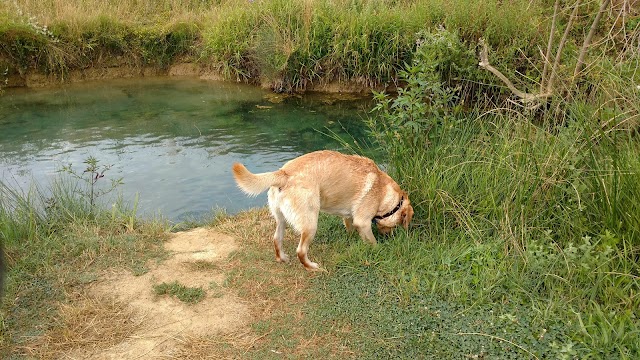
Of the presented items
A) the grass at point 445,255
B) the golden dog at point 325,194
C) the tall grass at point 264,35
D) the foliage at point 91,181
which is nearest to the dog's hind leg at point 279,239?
the golden dog at point 325,194

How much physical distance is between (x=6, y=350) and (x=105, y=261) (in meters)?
1.28

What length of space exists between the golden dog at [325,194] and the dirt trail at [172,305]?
71cm

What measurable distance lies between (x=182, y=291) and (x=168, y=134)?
19.9 ft

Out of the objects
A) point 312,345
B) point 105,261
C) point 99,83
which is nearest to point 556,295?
point 312,345

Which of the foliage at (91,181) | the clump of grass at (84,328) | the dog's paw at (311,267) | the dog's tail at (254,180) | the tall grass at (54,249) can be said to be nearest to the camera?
the clump of grass at (84,328)

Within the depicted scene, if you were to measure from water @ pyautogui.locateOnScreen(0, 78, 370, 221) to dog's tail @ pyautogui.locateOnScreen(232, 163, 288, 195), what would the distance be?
7.57 feet

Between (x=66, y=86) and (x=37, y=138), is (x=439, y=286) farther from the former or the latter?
(x=66, y=86)

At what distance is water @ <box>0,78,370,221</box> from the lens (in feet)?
25.6

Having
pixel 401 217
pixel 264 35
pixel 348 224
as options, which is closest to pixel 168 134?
pixel 264 35

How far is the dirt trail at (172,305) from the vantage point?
384 centimetres

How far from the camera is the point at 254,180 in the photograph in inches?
173

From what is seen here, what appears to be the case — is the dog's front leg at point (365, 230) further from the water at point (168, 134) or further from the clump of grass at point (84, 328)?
the water at point (168, 134)

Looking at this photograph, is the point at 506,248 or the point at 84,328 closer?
the point at 84,328

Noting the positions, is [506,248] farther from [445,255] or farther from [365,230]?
[365,230]
